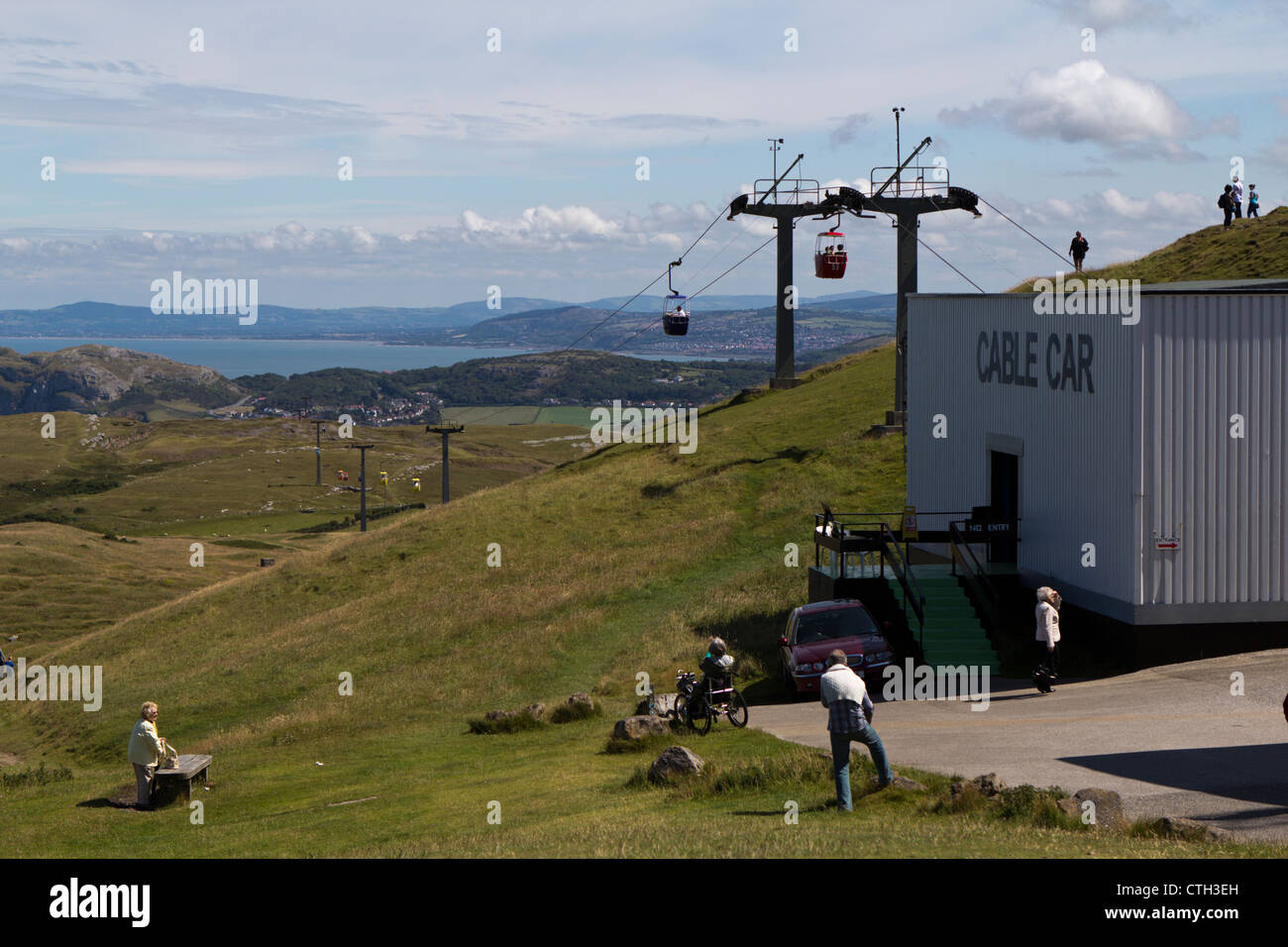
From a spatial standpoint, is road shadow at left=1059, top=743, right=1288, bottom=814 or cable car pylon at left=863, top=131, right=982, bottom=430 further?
cable car pylon at left=863, top=131, right=982, bottom=430

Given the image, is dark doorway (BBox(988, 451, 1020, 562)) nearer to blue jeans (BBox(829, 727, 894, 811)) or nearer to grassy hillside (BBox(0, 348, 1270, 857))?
grassy hillside (BBox(0, 348, 1270, 857))

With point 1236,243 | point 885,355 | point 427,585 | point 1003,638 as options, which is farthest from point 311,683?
point 1236,243

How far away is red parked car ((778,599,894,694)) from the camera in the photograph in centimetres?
2323

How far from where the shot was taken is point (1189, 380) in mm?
22328

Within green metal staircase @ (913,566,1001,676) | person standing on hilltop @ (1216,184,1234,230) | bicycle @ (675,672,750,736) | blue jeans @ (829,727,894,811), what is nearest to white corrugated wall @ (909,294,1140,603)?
green metal staircase @ (913,566,1001,676)

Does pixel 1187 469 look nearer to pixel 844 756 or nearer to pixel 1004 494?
pixel 1004 494

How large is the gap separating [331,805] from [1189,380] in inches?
635

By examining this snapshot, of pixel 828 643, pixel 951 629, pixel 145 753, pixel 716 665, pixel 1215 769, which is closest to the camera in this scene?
pixel 1215 769

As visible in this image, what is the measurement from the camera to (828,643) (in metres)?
23.9

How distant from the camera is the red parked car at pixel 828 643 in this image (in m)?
23.2

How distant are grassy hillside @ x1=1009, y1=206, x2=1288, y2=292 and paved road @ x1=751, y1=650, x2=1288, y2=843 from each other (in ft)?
111

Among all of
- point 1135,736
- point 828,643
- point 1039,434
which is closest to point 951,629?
point 828,643

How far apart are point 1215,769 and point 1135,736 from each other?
229cm

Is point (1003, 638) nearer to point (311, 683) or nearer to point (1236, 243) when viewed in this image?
point (311, 683)
